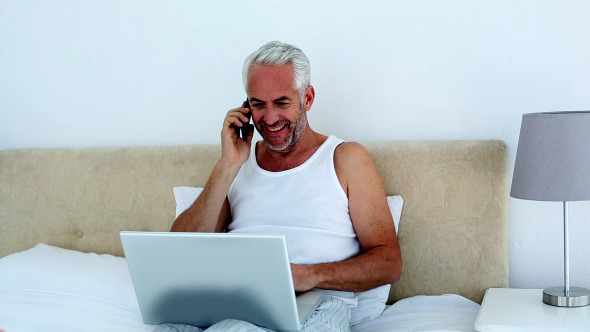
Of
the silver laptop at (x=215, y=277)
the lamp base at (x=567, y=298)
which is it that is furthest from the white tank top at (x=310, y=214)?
the lamp base at (x=567, y=298)

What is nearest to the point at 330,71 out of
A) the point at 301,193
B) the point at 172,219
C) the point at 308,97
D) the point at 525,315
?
the point at 308,97

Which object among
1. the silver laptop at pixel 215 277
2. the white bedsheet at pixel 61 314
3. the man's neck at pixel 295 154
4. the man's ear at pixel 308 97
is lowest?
the white bedsheet at pixel 61 314

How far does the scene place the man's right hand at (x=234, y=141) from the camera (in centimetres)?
204

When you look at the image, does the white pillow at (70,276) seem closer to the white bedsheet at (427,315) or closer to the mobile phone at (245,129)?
the mobile phone at (245,129)

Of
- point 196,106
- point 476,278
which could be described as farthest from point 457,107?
point 196,106

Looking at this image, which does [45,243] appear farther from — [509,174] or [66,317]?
[509,174]

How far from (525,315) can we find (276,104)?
0.82 m

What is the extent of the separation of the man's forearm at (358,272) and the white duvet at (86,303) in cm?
12

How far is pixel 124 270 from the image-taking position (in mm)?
2121

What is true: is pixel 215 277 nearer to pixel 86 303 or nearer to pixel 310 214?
pixel 310 214

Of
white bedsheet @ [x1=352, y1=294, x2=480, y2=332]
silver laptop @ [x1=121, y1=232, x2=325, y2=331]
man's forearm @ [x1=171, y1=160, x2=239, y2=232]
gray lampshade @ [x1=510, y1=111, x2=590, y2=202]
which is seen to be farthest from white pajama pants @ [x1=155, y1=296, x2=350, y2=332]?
gray lampshade @ [x1=510, y1=111, x2=590, y2=202]

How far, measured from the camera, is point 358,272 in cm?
184

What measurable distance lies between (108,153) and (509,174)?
1261 mm

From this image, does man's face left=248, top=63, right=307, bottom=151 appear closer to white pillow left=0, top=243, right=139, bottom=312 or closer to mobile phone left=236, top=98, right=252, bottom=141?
mobile phone left=236, top=98, right=252, bottom=141
